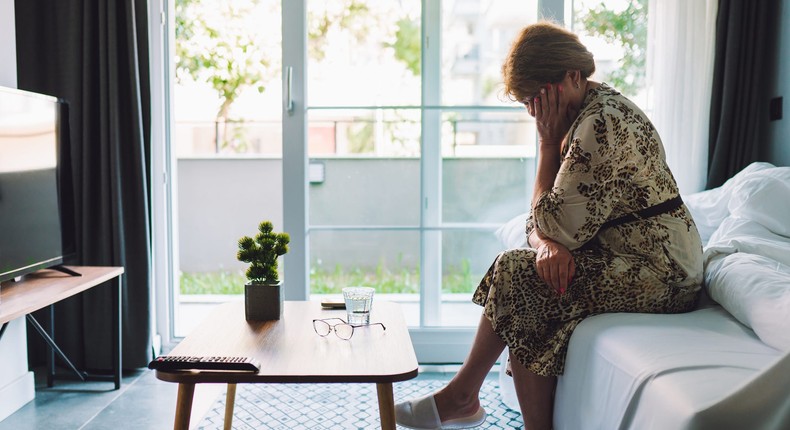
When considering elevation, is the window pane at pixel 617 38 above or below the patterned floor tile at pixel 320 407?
above

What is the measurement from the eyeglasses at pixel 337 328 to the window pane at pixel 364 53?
1.36 m

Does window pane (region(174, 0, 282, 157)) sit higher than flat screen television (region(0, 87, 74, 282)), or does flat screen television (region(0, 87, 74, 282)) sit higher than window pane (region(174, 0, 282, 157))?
window pane (region(174, 0, 282, 157))

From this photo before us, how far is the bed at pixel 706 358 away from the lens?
3.30 ft

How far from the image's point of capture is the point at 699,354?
4.14ft

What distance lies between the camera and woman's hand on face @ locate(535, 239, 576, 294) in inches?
Result: 63.4

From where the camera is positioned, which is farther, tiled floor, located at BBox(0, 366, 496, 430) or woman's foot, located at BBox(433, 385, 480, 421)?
tiled floor, located at BBox(0, 366, 496, 430)

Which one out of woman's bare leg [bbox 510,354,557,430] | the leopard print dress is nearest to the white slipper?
woman's bare leg [bbox 510,354,557,430]

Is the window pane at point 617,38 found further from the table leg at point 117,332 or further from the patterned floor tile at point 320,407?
the table leg at point 117,332

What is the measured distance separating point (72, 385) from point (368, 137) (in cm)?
162

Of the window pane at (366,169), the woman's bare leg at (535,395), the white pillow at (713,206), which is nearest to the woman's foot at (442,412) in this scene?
the woman's bare leg at (535,395)

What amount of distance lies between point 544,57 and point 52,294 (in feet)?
5.51

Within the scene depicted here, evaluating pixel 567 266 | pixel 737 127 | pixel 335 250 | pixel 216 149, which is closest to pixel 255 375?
pixel 567 266

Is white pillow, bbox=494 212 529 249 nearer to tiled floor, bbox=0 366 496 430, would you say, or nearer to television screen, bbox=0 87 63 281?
tiled floor, bbox=0 366 496 430

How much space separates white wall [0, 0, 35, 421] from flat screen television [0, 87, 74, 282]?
0.20m
